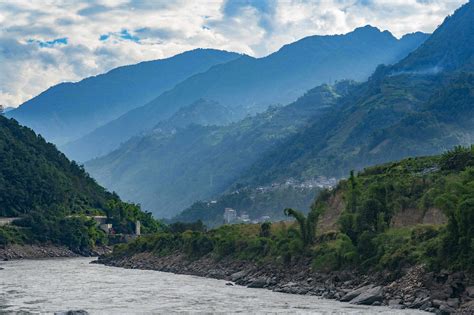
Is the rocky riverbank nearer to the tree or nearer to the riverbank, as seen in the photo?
the tree

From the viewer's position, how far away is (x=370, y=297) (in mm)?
72312

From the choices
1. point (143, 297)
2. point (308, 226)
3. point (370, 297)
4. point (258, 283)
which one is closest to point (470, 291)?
point (370, 297)

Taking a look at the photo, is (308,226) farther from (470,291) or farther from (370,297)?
(470,291)

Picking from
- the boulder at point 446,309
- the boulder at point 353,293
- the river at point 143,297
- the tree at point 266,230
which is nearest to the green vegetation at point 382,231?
the tree at point 266,230

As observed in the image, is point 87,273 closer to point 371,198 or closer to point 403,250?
point 371,198

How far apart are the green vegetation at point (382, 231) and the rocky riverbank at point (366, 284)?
1.40m

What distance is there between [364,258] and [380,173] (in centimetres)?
4756

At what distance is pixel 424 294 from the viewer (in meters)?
67.7

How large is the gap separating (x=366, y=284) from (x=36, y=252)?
11990 cm

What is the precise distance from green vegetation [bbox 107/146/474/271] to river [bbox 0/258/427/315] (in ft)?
24.5

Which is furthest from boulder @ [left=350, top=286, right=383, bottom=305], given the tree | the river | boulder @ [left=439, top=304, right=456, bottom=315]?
the tree

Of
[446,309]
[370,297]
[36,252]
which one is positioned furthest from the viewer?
[36,252]

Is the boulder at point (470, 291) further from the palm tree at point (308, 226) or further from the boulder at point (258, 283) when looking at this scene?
the palm tree at point (308, 226)

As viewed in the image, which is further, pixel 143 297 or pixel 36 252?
pixel 36 252
